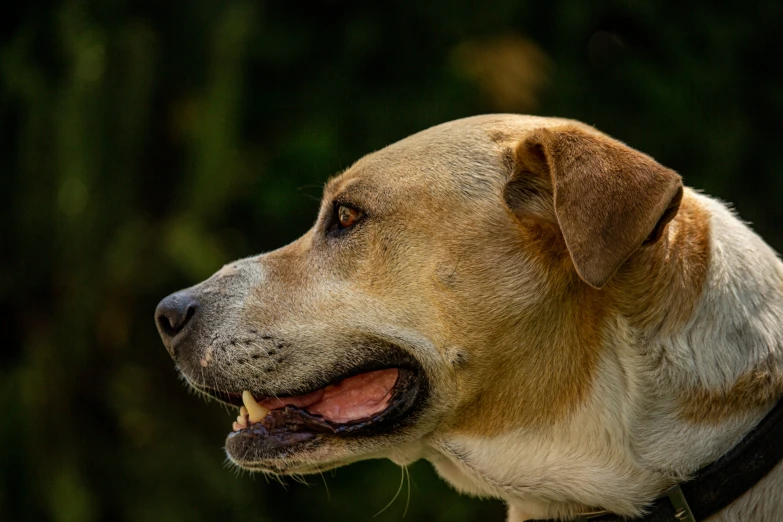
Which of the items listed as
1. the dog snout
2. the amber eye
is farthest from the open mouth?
the amber eye

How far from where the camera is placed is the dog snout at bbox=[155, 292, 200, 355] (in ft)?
10.5

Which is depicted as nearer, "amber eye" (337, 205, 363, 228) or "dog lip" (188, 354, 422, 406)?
"dog lip" (188, 354, 422, 406)

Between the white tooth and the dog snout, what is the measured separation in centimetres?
31

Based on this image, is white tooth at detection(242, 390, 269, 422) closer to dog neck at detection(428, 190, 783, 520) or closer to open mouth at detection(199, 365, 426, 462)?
open mouth at detection(199, 365, 426, 462)

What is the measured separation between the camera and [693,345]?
2.65m

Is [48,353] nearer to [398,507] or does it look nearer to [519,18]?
[398,507]

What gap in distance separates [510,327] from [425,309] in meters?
0.27

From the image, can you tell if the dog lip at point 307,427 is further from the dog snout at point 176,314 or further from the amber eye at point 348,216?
the amber eye at point 348,216

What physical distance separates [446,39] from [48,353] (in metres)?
3.26

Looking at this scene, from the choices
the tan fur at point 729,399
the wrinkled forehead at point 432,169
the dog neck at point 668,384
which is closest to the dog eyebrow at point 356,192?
the wrinkled forehead at point 432,169

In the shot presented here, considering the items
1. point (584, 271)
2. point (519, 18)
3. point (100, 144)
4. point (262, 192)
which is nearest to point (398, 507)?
point (262, 192)

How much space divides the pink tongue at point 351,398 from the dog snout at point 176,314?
0.41m

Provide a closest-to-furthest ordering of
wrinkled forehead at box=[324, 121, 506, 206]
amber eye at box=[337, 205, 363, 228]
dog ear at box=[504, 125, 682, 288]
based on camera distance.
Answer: dog ear at box=[504, 125, 682, 288] → wrinkled forehead at box=[324, 121, 506, 206] → amber eye at box=[337, 205, 363, 228]

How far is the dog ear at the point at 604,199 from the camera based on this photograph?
2.50m
